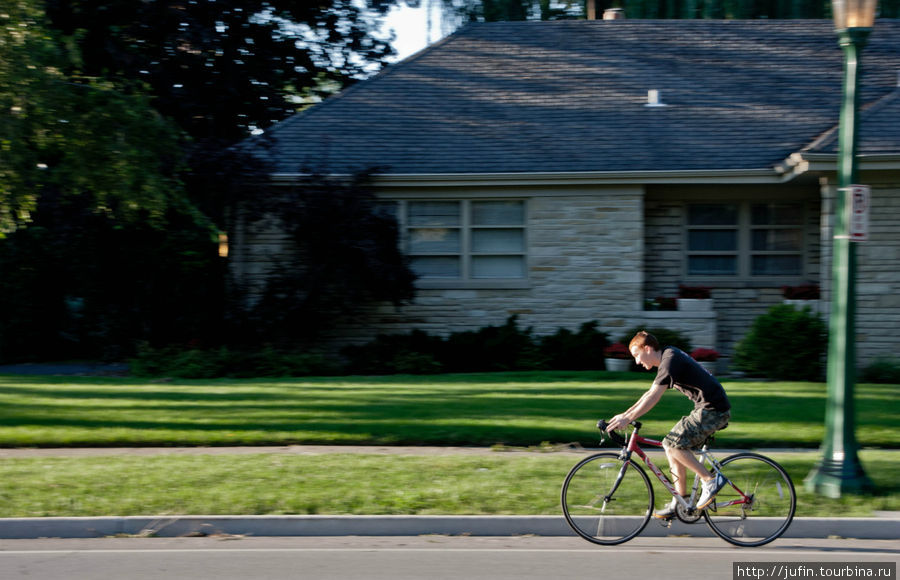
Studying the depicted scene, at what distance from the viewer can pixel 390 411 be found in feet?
38.6

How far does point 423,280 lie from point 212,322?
400 centimetres

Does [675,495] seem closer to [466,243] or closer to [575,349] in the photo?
[575,349]

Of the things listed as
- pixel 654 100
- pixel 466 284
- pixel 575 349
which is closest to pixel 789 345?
pixel 575 349

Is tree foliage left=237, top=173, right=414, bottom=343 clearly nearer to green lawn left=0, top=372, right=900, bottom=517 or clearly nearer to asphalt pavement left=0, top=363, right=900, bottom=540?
green lawn left=0, top=372, right=900, bottom=517

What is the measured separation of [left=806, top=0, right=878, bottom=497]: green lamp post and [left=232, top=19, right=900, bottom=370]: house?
7.56 meters

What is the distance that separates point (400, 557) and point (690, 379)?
2473 millimetres

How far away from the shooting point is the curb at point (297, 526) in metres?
7.38

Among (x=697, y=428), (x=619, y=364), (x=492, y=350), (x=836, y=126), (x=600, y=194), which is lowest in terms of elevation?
(x=619, y=364)

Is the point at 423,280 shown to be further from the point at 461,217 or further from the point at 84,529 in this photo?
the point at 84,529

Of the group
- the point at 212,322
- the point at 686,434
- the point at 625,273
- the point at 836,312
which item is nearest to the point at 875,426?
the point at 836,312

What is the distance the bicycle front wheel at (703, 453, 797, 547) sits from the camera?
6.85m

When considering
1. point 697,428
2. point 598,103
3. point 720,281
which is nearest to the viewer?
point 697,428

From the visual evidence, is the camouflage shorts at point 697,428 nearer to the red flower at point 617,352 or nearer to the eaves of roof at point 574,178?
the red flower at point 617,352

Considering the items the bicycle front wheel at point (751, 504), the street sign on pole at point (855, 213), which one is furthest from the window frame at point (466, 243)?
the bicycle front wheel at point (751, 504)
